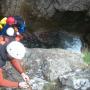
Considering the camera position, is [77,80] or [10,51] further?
[77,80]

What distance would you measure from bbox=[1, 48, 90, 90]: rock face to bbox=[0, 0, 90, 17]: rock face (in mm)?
3665

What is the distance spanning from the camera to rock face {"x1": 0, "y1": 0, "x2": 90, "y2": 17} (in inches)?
428

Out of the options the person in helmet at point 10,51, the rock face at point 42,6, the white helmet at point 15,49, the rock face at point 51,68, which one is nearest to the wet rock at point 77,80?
the rock face at point 51,68

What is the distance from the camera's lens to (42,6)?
11141mm

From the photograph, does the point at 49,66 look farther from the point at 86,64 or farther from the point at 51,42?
the point at 51,42

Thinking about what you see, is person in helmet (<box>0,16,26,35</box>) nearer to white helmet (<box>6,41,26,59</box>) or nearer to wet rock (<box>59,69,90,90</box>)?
white helmet (<box>6,41,26,59</box>)

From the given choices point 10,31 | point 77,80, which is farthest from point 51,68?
point 10,31

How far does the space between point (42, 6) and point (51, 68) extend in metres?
4.61

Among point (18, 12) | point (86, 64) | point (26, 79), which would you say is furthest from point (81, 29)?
point (26, 79)

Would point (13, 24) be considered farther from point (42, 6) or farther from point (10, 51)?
point (42, 6)

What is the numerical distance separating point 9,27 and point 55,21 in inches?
251

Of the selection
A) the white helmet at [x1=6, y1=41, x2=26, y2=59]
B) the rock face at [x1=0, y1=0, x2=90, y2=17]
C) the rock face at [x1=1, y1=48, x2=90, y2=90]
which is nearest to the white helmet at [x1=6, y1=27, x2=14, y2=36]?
the white helmet at [x1=6, y1=41, x2=26, y2=59]

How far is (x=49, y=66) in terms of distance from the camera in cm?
684

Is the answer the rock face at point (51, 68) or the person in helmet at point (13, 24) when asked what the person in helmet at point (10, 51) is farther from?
the rock face at point (51, 68)
